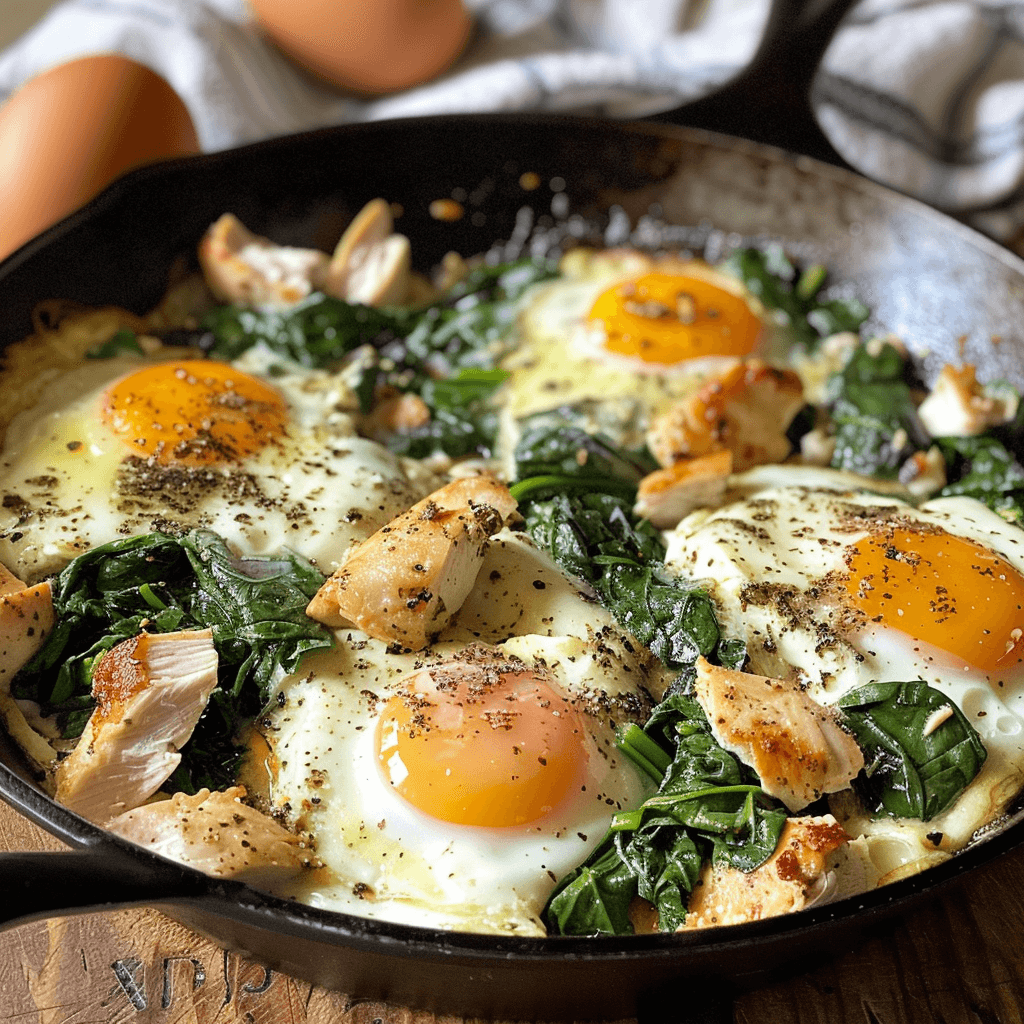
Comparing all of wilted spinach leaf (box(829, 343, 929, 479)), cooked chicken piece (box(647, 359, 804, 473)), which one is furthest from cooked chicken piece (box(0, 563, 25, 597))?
wilted spinach leaf (box(829, 343, 929, 479))

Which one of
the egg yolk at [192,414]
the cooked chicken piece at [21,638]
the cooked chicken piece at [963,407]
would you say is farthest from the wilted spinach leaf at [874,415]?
the cooked chicken piece at [21,638]

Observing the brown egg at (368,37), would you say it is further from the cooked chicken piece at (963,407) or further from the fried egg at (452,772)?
the fried egg at (452,772)

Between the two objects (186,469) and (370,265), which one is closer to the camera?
(186,469)

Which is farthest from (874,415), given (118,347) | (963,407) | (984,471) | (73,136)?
(73,136)

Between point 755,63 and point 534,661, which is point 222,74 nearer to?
point 755,63

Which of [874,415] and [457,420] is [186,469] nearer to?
[457,420]

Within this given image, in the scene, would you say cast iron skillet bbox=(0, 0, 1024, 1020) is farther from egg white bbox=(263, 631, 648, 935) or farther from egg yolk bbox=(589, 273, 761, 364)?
egg yolk bbox=(589, 273, 761, 364)

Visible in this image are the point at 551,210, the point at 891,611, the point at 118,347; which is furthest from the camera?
the point at 551,210
